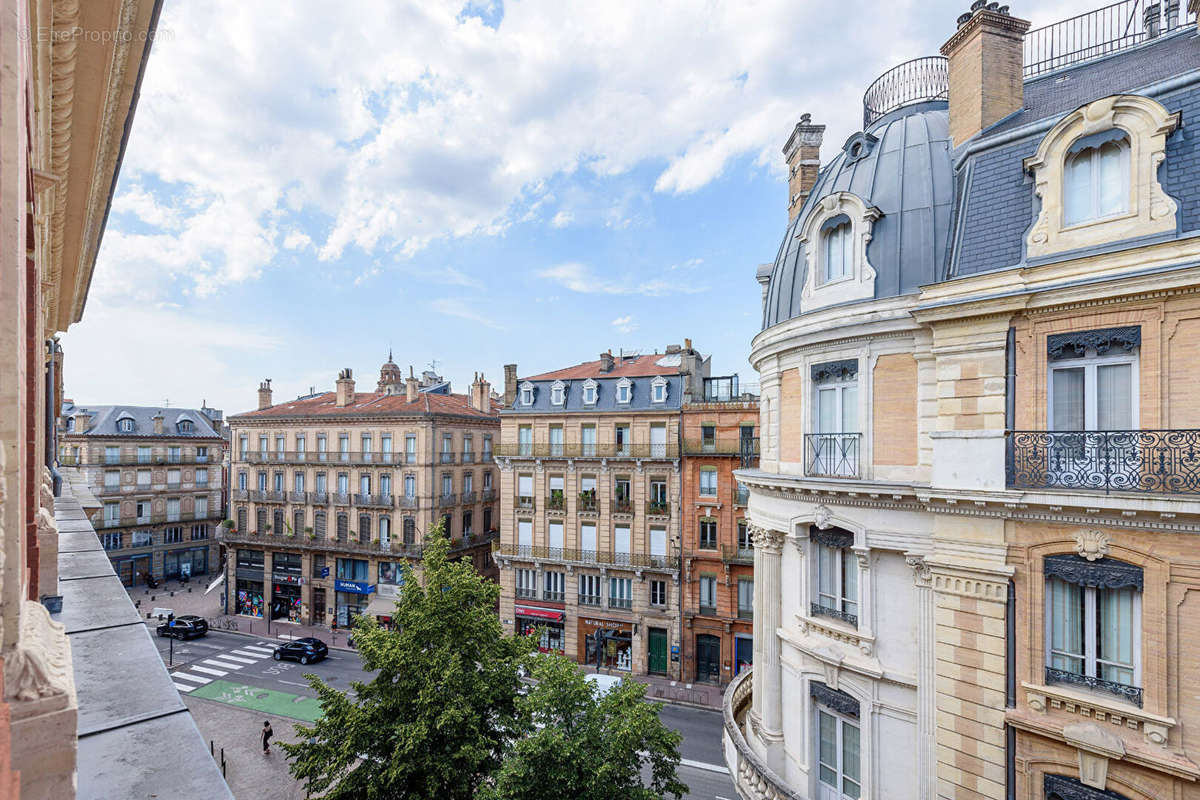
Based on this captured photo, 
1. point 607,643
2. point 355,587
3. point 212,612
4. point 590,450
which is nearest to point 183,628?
point 212,612

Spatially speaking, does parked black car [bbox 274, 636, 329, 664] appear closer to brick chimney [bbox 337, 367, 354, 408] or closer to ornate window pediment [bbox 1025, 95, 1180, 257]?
brick chimney [bbox 337, 367, 354, 408]

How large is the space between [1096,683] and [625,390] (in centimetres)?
2697

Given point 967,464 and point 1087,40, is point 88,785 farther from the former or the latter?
point 1087,40

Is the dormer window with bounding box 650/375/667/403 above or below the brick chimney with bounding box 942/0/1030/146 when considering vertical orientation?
below

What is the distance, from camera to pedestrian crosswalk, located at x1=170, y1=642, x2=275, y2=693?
104ft

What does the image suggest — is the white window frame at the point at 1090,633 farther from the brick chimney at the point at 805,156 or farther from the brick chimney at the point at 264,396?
the brick chimney at the point at 264,396

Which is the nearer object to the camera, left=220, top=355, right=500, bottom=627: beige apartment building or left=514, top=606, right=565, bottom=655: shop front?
left=514, top=606, right=565, bottom=655: shop front

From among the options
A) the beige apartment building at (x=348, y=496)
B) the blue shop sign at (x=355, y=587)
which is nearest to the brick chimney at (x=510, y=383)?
the beige apartment building at (x=348, y=496)

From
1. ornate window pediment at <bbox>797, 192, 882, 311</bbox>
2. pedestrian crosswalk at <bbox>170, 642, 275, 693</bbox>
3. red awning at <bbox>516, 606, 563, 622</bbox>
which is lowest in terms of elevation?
pedestrian crosswalk at <bbox>170, 642, 275, 693</bbox>

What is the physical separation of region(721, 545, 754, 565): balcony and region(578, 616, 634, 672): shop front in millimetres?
7079

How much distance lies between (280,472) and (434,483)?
1363 cm

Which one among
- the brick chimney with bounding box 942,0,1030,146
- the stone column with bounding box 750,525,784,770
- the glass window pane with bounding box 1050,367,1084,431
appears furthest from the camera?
the stone column with bounding box 750,525,784,770

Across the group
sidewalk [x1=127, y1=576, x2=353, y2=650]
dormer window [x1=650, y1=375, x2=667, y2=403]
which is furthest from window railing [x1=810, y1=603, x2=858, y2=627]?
sidewalk [x1=127, y1=576, x2=353, y2=650]

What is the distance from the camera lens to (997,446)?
10.8 metres
